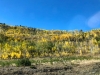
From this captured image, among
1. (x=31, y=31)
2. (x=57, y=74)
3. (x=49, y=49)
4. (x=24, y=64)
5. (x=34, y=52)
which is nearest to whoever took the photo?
(x=57, y=74)

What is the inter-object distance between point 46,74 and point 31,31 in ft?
347

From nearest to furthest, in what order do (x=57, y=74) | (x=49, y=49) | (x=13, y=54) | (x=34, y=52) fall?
(x=57, y=74) < (x=13, y=54) < (x=34, y=52) < (x=49, y=49)

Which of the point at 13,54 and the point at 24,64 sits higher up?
the point at 13,54

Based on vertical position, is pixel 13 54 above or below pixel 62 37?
below

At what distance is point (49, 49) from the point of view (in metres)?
66.7

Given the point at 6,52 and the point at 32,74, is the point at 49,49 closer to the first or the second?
the point at 6,52

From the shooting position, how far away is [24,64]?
2345cm

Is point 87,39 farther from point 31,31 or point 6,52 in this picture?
point 6,52

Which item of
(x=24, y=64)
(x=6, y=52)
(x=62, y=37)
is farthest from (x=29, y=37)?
(x=24, y=64)

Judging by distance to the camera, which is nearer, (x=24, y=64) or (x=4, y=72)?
(x=4, y=72)

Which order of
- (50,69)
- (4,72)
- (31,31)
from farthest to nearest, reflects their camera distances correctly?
1. (31,31)
2. (50,69)
3. (4,72)

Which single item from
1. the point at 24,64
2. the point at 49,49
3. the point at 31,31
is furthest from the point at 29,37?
the point at 24,64

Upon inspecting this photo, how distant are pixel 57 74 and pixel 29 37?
8318cm

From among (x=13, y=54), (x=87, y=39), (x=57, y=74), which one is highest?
(x=87, y=39)
